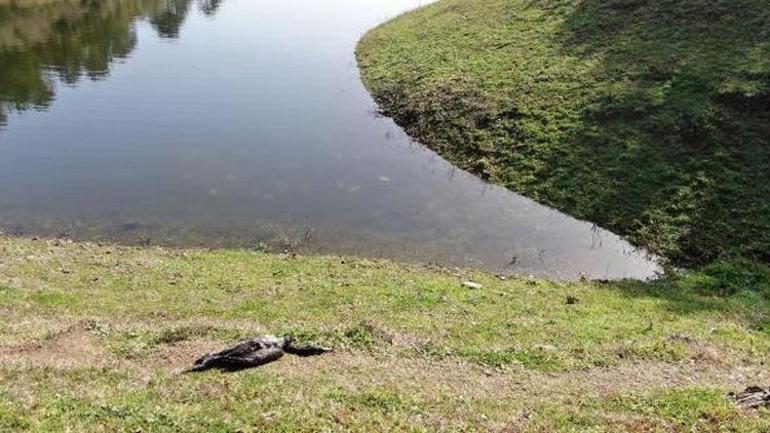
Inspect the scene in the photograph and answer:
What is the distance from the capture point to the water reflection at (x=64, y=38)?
55344mm

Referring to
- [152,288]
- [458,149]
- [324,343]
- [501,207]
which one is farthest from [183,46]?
[324,343]

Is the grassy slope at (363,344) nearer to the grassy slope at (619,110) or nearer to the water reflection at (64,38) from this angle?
the grassy slope at (619,110)

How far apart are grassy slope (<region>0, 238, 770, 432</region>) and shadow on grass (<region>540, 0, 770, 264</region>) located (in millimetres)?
4671

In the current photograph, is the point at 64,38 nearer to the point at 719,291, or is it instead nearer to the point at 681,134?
the point at 681,134

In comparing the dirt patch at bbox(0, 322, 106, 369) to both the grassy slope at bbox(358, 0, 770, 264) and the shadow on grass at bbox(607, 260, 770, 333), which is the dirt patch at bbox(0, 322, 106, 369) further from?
the grassy slope at bbox(358, 0, 770, 264)

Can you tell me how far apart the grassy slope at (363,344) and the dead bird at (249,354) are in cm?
47

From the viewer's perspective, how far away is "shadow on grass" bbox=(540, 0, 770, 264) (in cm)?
3241

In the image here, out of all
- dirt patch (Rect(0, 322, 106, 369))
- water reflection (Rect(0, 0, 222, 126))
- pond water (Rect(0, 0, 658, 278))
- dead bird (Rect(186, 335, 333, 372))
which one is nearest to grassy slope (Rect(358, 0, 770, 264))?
pond water (Rect(0, 0, 658, 278))

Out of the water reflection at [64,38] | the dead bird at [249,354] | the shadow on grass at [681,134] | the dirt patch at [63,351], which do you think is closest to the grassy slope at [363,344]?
the dirt patch at [63,351]

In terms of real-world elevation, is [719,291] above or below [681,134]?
below

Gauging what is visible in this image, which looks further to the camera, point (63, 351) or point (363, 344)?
point (363, 344)

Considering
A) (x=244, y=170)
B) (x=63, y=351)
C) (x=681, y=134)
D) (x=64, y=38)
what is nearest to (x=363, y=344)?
(x=63, y=351)

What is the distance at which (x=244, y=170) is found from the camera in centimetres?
3962

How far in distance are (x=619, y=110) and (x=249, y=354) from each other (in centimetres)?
3156
